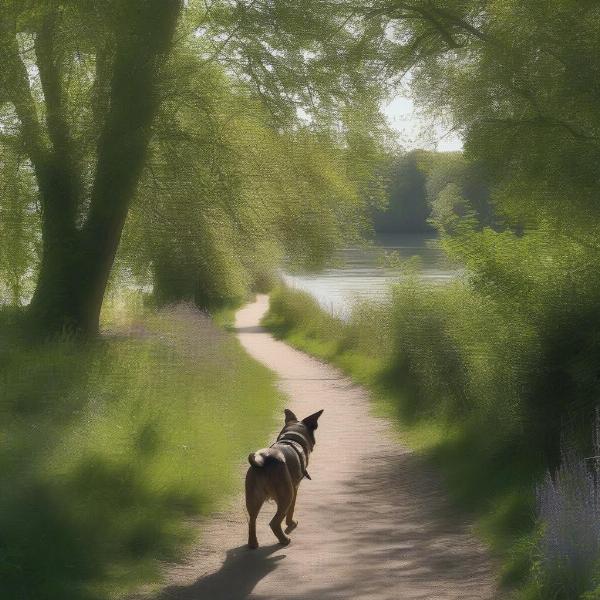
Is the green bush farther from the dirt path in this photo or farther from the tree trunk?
the tree trunk

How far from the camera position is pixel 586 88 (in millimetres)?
11219

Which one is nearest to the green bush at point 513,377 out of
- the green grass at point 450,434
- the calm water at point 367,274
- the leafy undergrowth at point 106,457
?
the green grass at point 450,434

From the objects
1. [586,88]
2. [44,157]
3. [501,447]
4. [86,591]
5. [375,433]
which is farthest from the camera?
[375,433]

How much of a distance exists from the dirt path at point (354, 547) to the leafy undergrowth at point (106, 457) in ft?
1.53

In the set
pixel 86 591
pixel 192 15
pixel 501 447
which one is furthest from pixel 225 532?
pixel 192 15

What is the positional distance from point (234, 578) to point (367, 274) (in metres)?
56.4

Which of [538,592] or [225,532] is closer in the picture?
[538,592]

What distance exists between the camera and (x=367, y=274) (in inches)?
2547

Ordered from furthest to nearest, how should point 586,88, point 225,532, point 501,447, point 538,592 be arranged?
1. point 501,447
2. point 586,88
3. point 225,532
4. point 538,592

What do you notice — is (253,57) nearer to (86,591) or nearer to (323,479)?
(323,479)

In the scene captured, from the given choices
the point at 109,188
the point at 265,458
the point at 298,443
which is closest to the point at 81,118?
the point at 109,188

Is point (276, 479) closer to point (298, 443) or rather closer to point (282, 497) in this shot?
point (282, 497)

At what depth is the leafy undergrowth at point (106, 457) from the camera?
822 cm

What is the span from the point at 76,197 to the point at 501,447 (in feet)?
26.1
